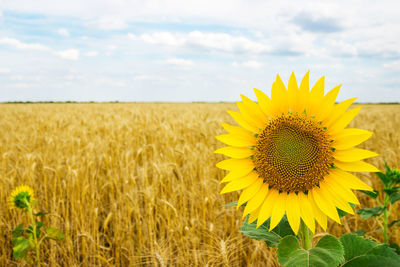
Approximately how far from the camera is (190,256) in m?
2.07

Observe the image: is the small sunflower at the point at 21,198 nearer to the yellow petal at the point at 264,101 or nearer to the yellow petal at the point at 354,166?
the yellow petal at the point at 264,101

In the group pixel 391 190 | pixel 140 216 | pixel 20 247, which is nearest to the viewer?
pixel 391 190

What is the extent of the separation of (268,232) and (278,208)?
0.11 m

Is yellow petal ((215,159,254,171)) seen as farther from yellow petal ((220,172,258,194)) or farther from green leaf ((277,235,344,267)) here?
green leaf ((277,235,344,267))

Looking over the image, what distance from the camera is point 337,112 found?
862mm

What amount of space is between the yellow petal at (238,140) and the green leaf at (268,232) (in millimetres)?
245

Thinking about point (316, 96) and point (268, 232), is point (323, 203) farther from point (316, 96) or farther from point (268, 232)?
point (316, 96)

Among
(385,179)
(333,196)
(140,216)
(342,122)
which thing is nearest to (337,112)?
(342,122)

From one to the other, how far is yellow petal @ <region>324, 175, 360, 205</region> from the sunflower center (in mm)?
27

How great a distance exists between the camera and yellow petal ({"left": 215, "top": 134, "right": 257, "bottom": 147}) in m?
0.86

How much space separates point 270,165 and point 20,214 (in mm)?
2884

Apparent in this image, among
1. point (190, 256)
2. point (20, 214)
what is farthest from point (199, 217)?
point (20, 214)

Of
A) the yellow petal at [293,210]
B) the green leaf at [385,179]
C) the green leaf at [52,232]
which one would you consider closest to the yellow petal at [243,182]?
the yellow petal at [293,210]

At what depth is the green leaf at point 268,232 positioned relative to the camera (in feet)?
2.88
